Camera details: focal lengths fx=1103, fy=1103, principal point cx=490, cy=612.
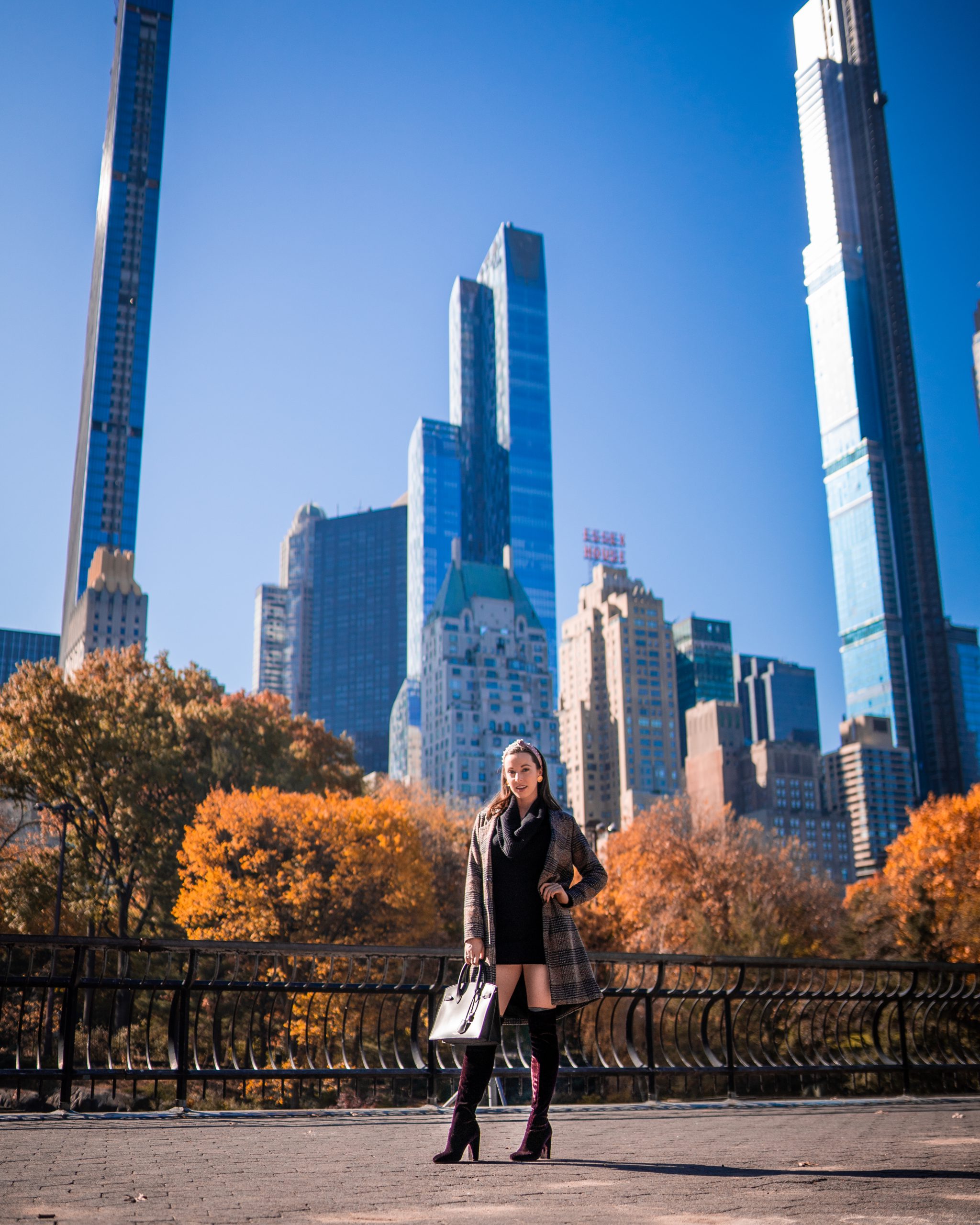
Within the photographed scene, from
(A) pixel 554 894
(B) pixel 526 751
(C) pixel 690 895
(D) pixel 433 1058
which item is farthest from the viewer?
(C) pixel 690 895

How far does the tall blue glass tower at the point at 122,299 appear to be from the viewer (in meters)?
159

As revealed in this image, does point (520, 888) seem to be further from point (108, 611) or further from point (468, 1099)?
point (108, 611)

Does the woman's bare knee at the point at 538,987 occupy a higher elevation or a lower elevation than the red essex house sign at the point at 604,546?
lower

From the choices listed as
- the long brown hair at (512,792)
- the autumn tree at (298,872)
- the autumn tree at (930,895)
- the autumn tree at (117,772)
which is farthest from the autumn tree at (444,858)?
the long brown hair at (512,792)

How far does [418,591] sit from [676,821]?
5879 inches

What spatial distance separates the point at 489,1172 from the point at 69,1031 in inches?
155

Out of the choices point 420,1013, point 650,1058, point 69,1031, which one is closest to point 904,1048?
point 650,1058

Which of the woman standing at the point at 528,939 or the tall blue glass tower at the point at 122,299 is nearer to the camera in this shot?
the woman standing at the point at 528,939

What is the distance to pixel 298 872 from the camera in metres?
33.0

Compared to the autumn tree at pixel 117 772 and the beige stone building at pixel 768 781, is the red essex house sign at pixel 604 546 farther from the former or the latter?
the autumn tree at pixel 117 772

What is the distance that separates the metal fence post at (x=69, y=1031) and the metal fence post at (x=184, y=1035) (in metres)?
0.68

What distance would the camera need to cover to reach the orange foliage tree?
37.2 meters

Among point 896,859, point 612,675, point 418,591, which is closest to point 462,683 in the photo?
point 612,675

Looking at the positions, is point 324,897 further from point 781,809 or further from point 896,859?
point 781,809
